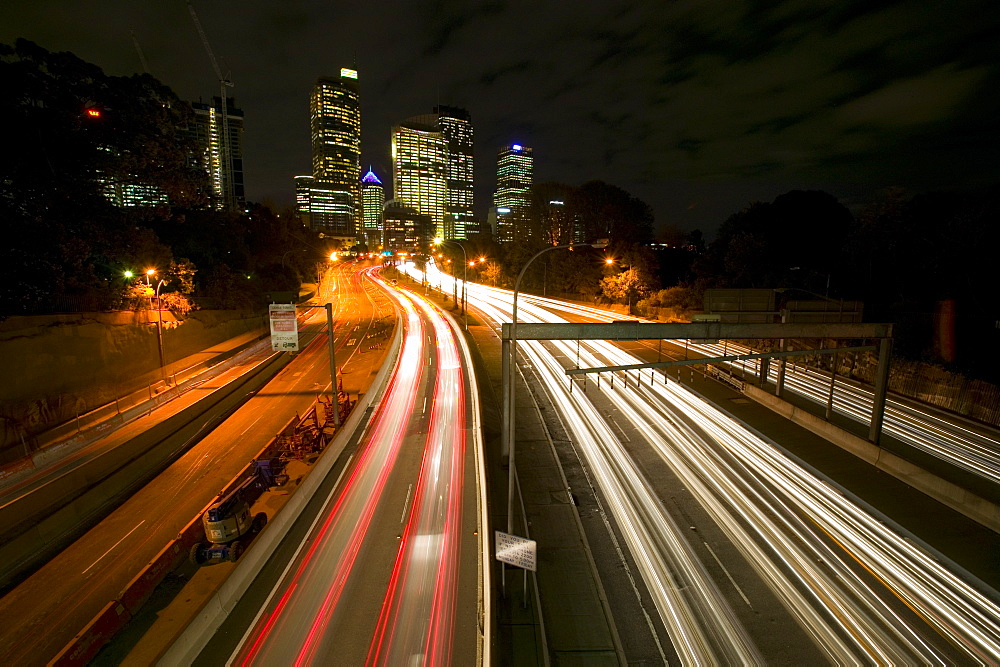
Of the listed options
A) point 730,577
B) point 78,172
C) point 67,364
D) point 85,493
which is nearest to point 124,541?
point 85,493

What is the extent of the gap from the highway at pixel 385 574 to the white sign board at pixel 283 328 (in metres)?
5.37

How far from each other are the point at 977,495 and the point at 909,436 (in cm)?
698

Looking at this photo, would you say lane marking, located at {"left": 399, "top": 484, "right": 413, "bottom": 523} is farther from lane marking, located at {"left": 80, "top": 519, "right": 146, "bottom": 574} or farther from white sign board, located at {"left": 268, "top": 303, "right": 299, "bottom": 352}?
lane marking, located at {"left": 80, "top": 519, "right": 146, "bottom": 574}

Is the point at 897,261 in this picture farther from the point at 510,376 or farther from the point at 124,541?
the point at 124,541

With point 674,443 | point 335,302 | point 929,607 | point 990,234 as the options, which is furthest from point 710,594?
point 335,302

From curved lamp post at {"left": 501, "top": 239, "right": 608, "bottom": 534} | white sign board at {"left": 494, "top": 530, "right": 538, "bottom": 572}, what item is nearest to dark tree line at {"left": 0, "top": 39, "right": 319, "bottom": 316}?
curved lamp post at {"left": 501, "top": 239, "right": 608, "bottom": 534}

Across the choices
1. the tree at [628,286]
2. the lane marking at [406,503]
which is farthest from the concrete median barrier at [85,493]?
the tree at [628,286]

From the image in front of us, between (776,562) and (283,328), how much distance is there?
1921 cm

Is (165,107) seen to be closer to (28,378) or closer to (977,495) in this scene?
(28,378)

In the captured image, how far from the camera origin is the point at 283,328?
1897 cm

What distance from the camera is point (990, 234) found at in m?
24.6

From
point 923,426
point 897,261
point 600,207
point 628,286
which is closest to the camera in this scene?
point 923,426

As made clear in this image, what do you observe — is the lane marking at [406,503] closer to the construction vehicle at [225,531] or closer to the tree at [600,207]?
the construction vehicle at [225,531]

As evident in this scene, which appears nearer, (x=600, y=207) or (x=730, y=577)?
(x=730, y=577)
